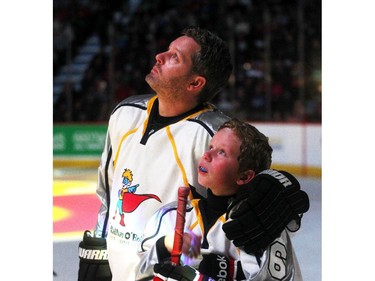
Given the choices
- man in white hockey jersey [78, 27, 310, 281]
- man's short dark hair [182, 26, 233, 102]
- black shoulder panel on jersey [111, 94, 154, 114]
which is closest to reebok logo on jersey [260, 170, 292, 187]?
man in white hockey jersey [78, 27, 310, 281]

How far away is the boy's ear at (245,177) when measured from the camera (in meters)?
1.44

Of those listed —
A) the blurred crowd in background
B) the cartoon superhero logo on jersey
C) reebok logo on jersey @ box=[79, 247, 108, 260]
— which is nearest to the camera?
the cartoon superhero logo on jersey

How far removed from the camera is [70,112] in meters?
2.39

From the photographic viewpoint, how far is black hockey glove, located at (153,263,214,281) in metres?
1.45

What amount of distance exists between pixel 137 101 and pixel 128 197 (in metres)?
0.22

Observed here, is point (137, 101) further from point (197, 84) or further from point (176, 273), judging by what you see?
point (176, 273)

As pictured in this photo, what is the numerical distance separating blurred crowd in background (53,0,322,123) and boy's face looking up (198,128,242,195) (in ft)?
0.60

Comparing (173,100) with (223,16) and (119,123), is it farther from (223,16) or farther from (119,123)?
(223,16)

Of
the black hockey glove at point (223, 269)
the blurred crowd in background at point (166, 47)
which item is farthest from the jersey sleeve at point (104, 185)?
the black hockey glove at point (223, 269)

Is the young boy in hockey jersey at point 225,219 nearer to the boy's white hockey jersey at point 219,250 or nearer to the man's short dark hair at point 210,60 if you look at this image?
the boy's white hockey jersey at point 219,250

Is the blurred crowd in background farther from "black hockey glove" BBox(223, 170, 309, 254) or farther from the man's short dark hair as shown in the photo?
"black hockey glove" BBox(223, 170, 309, 254)
